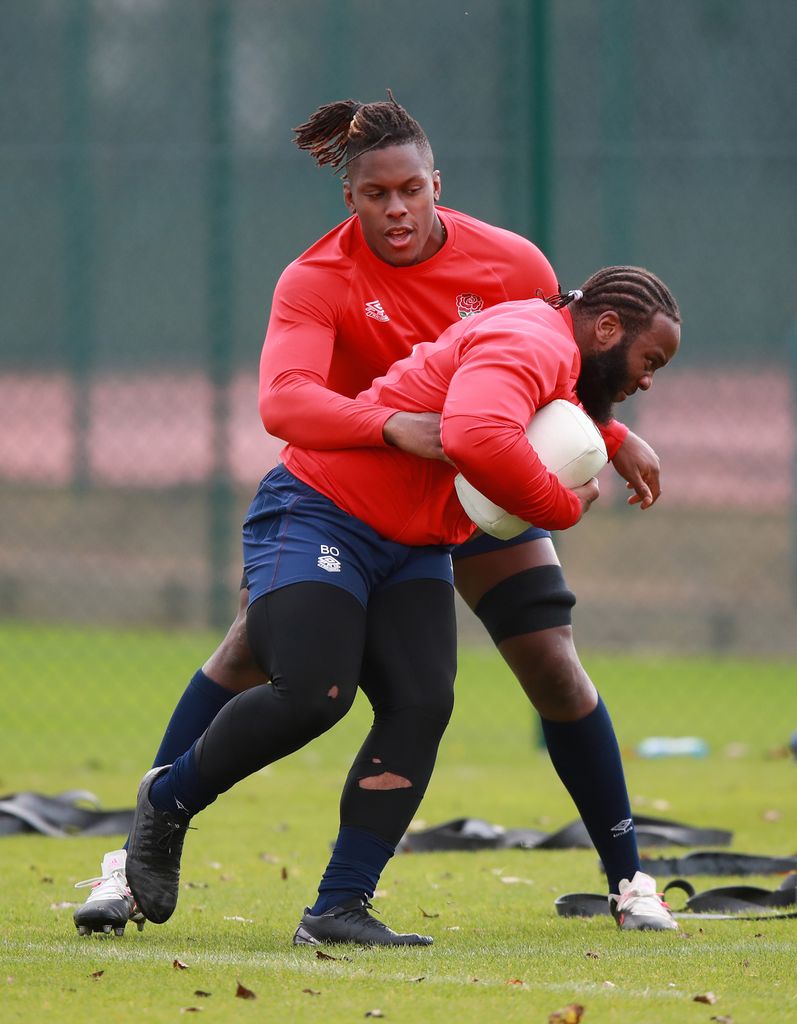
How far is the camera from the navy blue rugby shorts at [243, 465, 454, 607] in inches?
171

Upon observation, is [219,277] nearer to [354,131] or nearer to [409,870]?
[409,870]

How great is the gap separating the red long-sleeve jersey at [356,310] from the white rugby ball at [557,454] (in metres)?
0.30

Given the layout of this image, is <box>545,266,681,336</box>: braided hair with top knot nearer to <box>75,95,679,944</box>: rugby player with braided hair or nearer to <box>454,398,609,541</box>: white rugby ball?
<box>75,95,679,944</box>: rugby player with braided hair

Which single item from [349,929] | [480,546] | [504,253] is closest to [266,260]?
[504,253]

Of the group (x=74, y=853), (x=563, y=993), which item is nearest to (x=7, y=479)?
(x=74, y=853)

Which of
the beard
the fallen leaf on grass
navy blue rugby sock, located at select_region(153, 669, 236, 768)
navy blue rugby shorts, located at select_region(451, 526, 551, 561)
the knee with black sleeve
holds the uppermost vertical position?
the beard

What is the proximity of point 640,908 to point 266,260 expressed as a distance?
7002mm

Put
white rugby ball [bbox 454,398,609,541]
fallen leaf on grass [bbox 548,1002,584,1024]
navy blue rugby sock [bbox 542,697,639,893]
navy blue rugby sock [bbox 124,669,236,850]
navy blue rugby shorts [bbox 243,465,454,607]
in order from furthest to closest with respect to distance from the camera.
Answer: navy blue rugby sock [bbox 542,697,639,893] → navy blue rugby sock [bbox 124,669,236,850] → navy blue rugby shorts [bbox 243,465,454,607] → white rugby ball [bbox 454,398,609,541] → fallen leaf on grass [bbox 548,1002,584,1024]

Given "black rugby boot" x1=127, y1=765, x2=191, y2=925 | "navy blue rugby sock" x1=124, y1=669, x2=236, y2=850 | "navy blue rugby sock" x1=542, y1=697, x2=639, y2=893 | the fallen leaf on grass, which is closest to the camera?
the fallen leaf on grass

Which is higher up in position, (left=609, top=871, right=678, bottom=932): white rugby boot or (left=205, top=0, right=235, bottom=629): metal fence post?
(left=205, top=0, right=235, bottom=629): metal fence post

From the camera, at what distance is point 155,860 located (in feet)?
14.6

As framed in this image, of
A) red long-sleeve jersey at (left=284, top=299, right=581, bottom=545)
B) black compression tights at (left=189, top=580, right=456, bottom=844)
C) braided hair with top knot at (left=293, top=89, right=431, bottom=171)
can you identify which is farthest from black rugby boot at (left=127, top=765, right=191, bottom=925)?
braided hair with top knot at (left=293, top=89, right=431, bottom=171)

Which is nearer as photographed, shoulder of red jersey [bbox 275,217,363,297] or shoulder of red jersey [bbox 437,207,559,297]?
shoulder of red jersey [bbox 275,217,363,297]

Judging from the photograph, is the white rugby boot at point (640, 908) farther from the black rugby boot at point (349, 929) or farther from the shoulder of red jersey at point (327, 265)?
the shoulder of red jersey at point (327, 265)
